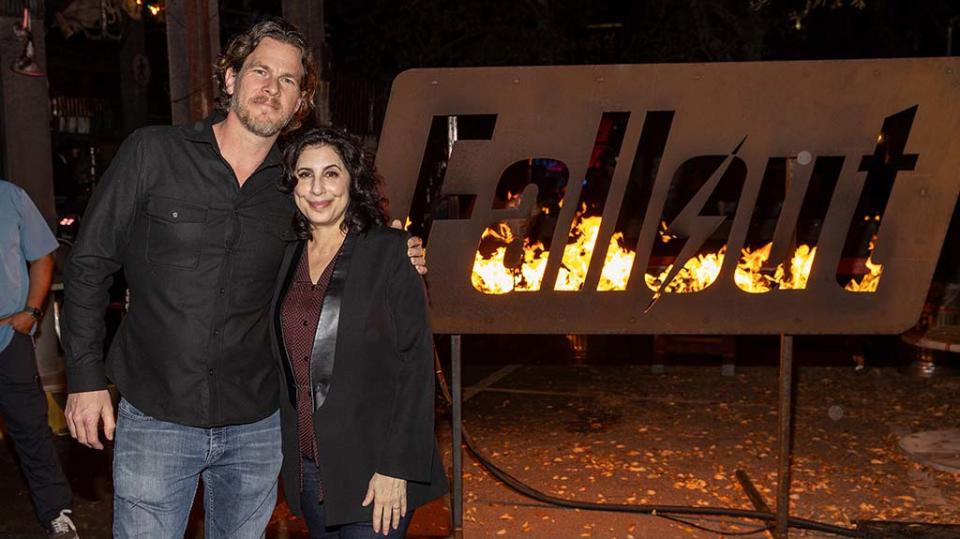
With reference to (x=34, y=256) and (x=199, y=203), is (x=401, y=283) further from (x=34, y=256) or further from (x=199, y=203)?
(x=34, y=256)

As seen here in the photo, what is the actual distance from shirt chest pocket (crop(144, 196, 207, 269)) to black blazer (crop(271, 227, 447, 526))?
424mm

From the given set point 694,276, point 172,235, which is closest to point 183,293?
point 172,235

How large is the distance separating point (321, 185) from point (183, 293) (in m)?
0.54

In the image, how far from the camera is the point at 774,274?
15.7ft

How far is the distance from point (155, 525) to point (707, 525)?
10.7 ft

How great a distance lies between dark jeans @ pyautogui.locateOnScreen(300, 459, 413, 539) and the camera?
2.90 m

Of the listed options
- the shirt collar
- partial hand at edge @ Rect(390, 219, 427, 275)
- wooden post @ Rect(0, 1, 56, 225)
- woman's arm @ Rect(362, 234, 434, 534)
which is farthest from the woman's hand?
wooden post @ Rect(0, 1, 56, 225)

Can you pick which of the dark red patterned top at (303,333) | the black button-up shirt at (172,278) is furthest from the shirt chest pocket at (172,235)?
the dark red patterned top at (303,333)

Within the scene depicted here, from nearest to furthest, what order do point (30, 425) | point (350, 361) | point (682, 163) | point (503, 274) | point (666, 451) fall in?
point (350, 361), point (682, 163), point (503, 274), point (30, 425), point (666, 451)

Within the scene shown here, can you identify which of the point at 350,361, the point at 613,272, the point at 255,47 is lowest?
the point at 350,361

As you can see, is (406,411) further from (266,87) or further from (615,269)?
(615,269)

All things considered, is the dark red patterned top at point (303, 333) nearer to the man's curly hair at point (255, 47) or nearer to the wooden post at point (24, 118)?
the man's curly hair at point (255, 47)

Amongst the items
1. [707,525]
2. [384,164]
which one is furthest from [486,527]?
[384,164]

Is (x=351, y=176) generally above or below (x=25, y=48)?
below
